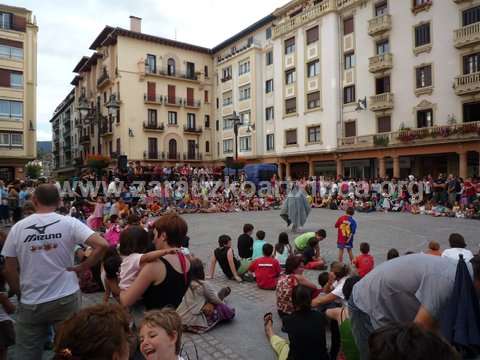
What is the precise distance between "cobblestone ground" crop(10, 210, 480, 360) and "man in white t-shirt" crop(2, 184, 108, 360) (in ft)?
4.78

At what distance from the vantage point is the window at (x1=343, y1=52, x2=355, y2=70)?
3104 centimetres

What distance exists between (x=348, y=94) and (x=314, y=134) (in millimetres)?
4755

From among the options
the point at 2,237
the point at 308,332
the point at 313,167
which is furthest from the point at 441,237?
the point at 313,167

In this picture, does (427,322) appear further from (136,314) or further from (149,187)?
(149,187)

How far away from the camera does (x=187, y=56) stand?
153 ft

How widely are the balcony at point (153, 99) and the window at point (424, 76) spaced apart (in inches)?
1142

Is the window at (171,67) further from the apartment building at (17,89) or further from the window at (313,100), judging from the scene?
the window at (313,100)

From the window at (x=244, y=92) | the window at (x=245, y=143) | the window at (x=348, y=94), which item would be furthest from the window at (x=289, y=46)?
the window at (x=245, y=143)

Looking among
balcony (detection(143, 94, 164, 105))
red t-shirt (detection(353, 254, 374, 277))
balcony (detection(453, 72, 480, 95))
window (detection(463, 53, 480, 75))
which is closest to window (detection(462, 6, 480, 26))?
window (detection(463, 53, 480, 75))

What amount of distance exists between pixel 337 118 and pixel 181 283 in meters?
31.1

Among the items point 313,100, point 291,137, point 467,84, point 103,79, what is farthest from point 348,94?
point 103,79

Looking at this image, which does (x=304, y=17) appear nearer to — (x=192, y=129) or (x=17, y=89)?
(x=192, y=129)

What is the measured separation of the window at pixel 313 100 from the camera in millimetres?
33438

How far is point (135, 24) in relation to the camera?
44.7m
